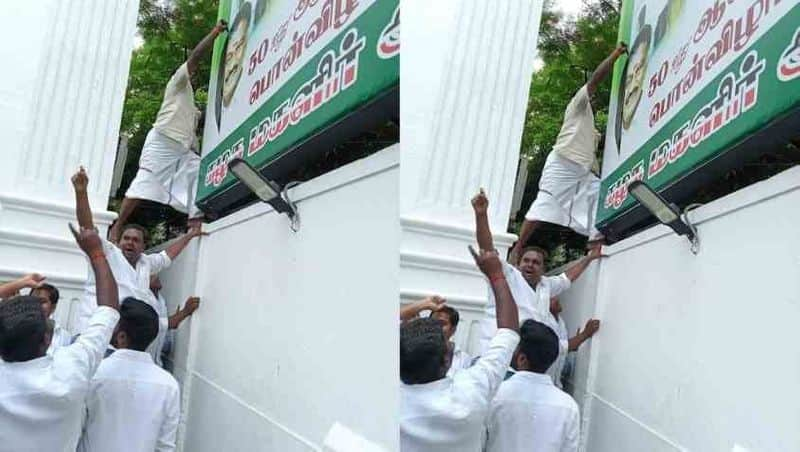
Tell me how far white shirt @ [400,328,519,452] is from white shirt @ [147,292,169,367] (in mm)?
522

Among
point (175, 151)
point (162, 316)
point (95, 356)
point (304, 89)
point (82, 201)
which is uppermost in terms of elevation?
point (304, 89)

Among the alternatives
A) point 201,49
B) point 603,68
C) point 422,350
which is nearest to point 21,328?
point 201,49

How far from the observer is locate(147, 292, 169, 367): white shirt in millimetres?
1415

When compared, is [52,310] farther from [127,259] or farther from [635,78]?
[635,78]

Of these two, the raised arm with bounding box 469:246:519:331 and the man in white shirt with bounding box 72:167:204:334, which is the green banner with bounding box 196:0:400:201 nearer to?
the man in white shirt with bounding box 72:167:204:334

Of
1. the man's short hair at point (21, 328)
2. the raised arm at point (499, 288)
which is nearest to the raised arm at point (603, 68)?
the raised arm at point (499, 288)

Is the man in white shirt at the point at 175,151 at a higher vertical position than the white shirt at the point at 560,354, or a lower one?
higher

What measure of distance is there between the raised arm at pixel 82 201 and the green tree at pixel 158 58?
99mm

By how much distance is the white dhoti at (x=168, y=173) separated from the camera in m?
1.46

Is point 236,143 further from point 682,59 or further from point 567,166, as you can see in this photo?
point 682,59

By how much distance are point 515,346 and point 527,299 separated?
0.30ft

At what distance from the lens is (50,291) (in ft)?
4.53

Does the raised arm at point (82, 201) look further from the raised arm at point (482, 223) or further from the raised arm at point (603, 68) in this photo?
the raised arm at point (603, 68)

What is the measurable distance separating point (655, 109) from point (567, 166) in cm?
18
